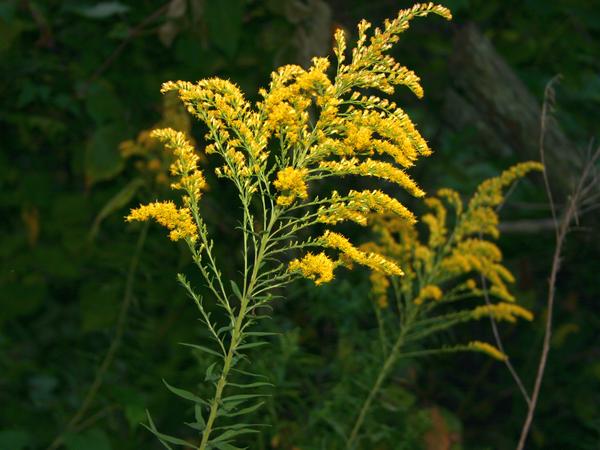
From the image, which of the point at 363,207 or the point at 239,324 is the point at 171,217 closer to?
the point at 239,324

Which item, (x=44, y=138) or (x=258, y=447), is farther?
(x=44, y=138)

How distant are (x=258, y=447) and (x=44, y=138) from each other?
1970mm

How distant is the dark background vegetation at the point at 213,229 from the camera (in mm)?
3531

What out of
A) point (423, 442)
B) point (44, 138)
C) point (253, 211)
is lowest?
point (423, 442)

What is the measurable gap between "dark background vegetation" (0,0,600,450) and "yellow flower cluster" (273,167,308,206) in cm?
134

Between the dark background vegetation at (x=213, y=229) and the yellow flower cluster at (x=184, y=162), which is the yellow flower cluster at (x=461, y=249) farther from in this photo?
the yellow flower cluster at (x=184, y=162)

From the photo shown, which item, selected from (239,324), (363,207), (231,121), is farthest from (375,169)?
(239,324)

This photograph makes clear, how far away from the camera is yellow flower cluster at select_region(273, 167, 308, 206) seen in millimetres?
1912

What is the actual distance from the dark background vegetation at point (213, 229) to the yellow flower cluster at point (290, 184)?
1344mm

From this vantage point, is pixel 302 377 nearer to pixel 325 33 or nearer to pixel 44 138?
pixel 325 33

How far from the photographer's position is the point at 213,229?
388 cm

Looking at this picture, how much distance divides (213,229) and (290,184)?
78.9 inches

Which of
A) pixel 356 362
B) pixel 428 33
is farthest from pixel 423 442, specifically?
pixel 428 33

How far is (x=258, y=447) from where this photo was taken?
3.32 metres
